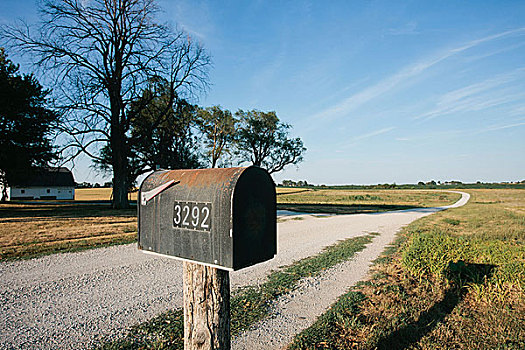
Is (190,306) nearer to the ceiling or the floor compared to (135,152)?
nearer to the floor

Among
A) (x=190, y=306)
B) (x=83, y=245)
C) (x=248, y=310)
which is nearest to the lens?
(x=190, y=306)

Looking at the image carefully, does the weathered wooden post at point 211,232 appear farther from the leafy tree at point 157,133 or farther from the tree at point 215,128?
the tree at point 215,128

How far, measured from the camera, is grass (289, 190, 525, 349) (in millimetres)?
3316

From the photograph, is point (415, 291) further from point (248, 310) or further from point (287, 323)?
point (248, 310)

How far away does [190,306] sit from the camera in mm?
2201

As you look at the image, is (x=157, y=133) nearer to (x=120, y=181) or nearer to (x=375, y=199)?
(x=120, y=181)

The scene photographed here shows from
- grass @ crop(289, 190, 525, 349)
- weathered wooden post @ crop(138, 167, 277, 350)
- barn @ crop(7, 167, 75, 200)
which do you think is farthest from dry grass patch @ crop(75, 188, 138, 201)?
weathered wooden post @ crop(138, 167, 277, 350)

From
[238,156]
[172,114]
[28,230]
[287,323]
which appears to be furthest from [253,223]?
[238,156]

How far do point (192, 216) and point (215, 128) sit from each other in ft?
93.9

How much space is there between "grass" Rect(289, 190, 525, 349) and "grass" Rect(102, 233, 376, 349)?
82 cm

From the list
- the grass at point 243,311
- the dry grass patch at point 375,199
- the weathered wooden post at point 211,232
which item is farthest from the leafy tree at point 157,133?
the weathered wooden post at point 211,232

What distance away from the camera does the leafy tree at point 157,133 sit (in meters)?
20.1

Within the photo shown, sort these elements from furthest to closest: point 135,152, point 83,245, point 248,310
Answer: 1. point 135,152
2. point 83,245
3. point 248,310

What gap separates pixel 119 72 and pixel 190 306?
65.8 ft
